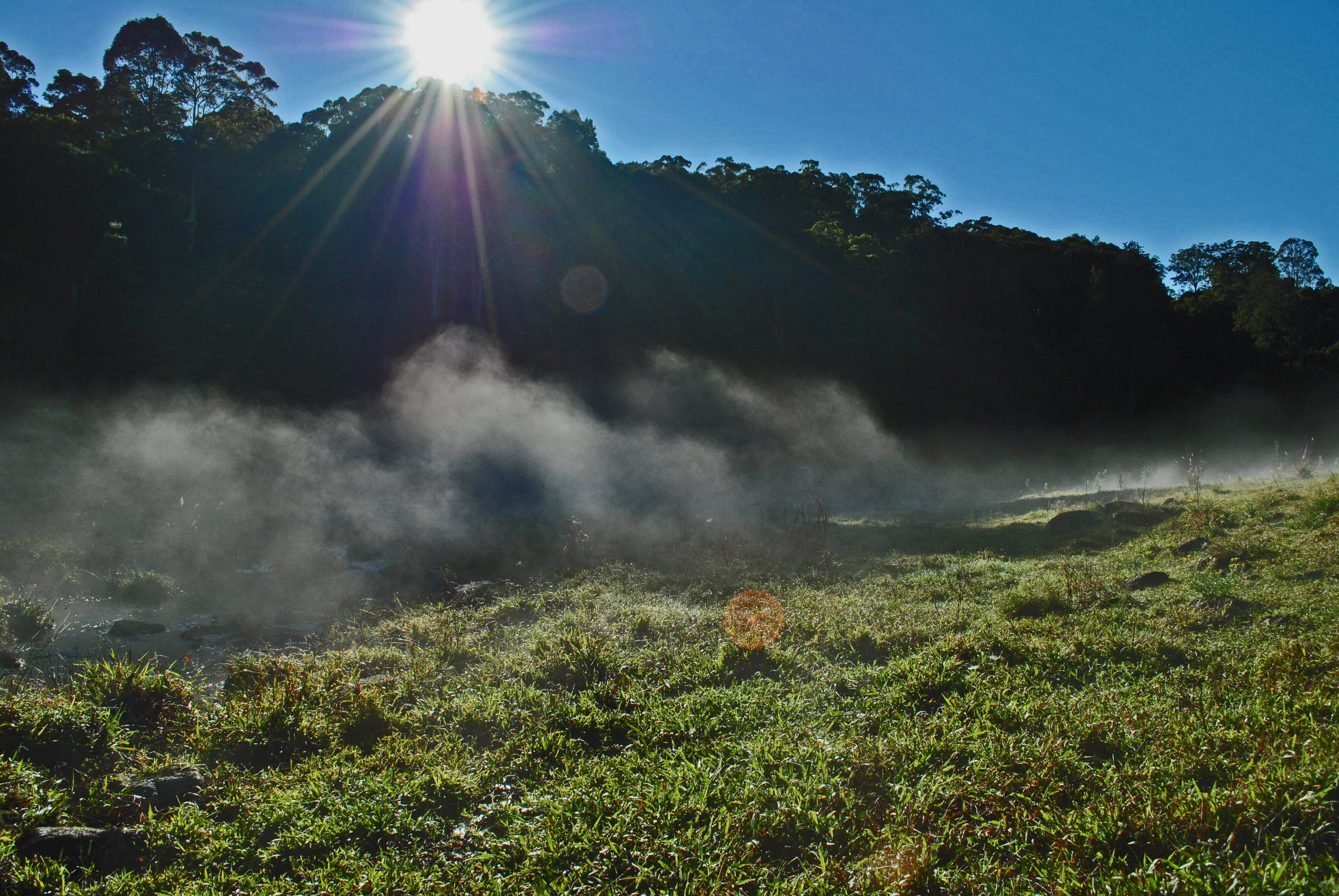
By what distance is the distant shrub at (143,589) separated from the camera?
25.7ft

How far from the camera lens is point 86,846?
3.23 metres

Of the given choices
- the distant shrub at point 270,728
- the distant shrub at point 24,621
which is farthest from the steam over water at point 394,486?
the distant shrub at point 270,728

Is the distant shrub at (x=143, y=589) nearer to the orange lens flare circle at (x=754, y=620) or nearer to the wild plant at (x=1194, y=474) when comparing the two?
the orange lens flare circle at (x=754, y=620)

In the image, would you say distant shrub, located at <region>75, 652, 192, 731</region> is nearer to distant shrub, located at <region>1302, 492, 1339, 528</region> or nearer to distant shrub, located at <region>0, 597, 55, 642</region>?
distant shrub, located at <region>0, 597, 55, 642</region>

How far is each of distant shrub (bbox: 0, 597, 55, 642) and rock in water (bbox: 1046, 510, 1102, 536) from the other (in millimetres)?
11566

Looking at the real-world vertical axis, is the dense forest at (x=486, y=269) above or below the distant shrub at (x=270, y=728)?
above

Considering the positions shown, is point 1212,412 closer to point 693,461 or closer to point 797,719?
point 693,461

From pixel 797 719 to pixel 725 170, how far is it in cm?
3472

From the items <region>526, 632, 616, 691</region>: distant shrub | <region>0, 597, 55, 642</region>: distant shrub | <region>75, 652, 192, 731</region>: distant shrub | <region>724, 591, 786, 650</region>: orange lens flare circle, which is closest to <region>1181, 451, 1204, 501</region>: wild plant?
<region>724, 591, 786, 650</region>: orange lens flare circle

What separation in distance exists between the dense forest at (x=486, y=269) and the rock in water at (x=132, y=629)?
1257cm

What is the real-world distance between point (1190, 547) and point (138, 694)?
9562mm

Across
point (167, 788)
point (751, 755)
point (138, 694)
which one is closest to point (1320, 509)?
point (751, 755)

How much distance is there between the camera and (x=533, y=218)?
27859 millimetres

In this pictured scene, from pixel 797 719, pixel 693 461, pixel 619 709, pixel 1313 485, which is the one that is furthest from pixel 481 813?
pixel 693 461
